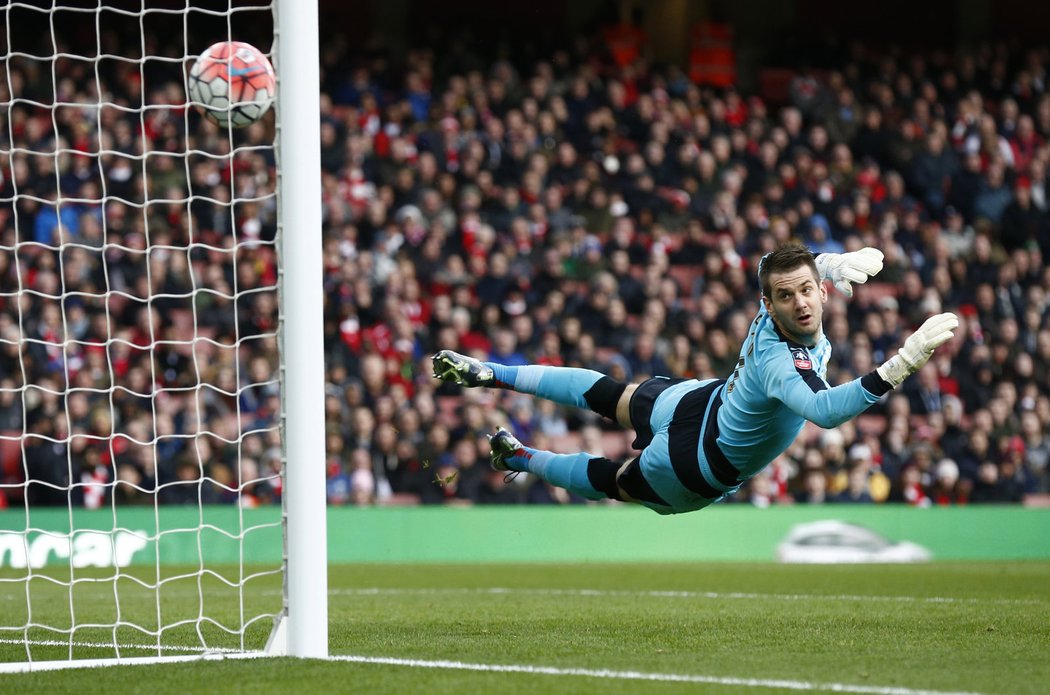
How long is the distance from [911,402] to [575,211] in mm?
4646

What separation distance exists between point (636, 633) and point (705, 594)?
9.86 feet

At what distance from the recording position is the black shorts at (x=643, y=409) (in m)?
7.28

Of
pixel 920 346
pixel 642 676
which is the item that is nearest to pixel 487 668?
pixel 642 676

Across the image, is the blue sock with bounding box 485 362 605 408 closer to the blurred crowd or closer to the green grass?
the green grass

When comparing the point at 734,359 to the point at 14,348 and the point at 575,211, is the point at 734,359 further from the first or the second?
the point at 14,348

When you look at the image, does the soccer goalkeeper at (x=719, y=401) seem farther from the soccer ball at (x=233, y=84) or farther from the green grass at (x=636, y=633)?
the soccer ball at (x=233, y=84)

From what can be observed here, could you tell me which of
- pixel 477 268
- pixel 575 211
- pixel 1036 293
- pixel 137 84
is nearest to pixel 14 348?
pixel 137 84

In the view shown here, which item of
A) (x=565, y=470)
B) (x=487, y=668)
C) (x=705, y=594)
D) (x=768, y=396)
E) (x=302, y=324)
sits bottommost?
(x=705, y=594)

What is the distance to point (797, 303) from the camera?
6629 mm

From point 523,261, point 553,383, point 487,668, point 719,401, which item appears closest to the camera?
point 487,668

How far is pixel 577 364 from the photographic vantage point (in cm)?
1653

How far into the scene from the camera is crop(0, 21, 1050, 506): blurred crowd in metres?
15.1

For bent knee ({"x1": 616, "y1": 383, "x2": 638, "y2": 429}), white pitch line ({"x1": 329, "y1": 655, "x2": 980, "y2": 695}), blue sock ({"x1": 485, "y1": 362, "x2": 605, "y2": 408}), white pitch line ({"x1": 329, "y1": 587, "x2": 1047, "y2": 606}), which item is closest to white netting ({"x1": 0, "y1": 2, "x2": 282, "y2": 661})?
white pitch line ({"x1": 329, "y1": 587, "x2": 1047, "y2": 606})

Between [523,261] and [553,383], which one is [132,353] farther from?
[553,383]
